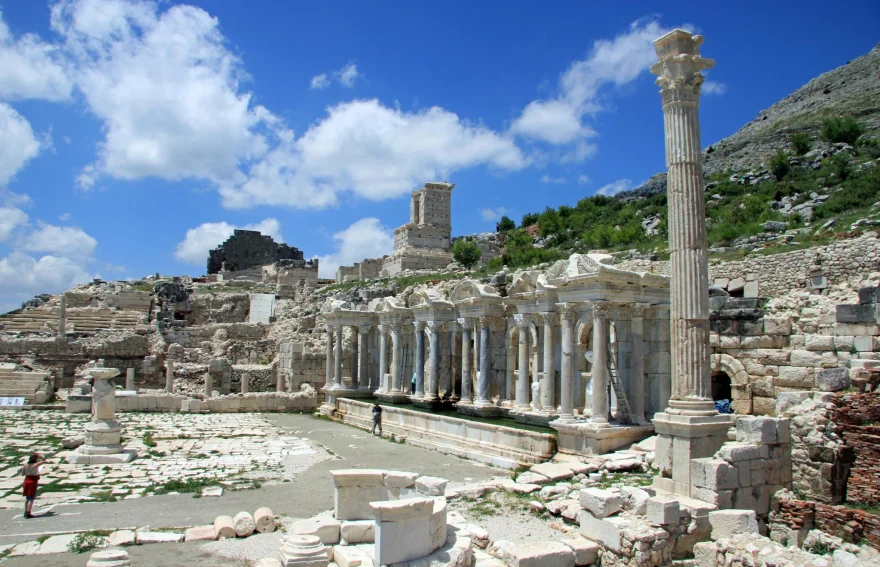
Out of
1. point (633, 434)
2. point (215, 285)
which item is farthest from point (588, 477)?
point (215, 285)

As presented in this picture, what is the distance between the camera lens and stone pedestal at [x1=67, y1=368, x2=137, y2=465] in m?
16.6

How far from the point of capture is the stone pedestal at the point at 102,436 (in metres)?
16.6

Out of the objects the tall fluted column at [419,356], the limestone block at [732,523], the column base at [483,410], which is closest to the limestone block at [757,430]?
the limestone block at [732,523]

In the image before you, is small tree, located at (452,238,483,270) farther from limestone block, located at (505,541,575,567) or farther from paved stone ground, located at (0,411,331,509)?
limestone block, located at (505,541,575,567)

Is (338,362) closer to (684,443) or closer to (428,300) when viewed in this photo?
(428,300)

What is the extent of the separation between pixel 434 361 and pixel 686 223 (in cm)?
1460

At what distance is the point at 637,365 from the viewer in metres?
16.8

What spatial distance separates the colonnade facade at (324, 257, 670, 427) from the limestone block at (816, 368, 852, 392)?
4.86 metres

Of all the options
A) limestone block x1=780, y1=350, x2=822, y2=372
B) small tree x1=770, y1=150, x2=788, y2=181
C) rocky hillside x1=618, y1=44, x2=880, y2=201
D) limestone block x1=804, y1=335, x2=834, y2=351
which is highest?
rocky hillside x1=618, y1=44, x2=880, y2=201

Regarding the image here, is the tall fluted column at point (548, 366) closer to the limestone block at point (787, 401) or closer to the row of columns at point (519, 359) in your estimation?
the row of columns at point (519, 359)

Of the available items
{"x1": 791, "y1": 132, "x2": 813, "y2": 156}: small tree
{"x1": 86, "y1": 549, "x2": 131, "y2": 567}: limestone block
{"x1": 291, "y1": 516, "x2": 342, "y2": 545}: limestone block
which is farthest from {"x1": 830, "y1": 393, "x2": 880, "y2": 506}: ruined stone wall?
{"x1": 791, "y1": 132, "x2": 813, "y2": 156}: small tree

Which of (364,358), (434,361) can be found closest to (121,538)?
(434,361)

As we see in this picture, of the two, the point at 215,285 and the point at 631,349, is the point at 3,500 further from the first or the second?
the point at 215,285

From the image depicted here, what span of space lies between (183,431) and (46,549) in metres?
13.3
